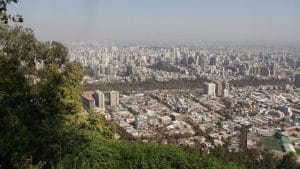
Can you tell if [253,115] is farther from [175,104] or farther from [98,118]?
[98,118]

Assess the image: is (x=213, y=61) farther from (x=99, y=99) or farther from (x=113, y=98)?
(x=99, y=99)

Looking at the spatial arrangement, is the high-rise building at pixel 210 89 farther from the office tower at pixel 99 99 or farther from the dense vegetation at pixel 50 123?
the dense vegetation at pixel 50 123

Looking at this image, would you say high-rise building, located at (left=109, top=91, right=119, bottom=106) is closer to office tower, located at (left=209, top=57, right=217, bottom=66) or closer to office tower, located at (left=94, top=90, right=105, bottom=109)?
office tower, located at (left=94, top=90, right=105, bottom=109)

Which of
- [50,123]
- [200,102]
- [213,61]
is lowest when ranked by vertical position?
[200,102]

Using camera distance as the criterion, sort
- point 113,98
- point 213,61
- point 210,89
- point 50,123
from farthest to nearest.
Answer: point 213,61
point 210,89
point 113,98
point 50,123

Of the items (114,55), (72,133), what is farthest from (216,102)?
(114,55)

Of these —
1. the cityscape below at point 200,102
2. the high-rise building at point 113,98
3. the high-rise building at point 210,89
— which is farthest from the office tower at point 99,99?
the high-rise building at point 210,89

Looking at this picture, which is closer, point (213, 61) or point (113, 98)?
point (113, 98)

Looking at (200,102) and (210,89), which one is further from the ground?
(210,89)

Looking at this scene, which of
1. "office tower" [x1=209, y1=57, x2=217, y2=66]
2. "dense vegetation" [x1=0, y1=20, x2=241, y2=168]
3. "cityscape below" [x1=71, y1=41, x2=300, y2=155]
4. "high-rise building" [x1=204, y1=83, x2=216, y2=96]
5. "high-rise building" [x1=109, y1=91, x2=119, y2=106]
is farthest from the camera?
"office tower" [x1=209, y1=57, x2=217, y2=66]

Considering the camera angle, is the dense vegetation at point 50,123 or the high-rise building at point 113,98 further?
the high-rise building at point 113,98

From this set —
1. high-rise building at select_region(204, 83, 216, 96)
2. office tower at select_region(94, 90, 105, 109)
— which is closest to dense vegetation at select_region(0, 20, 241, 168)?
office tower at select_region(94, 90, 105, 109)

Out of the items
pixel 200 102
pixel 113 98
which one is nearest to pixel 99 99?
pixel 113 98
